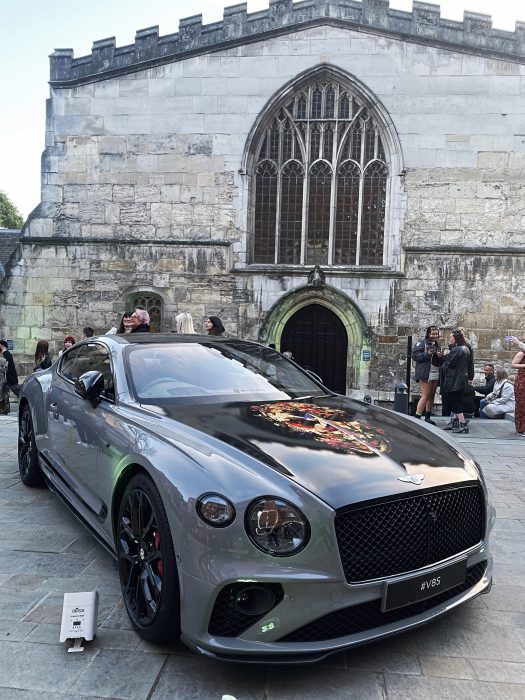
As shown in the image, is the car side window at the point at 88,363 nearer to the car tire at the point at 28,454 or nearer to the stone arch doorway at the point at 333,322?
the car tire at the point at 28,454

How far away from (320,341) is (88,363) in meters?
9.80

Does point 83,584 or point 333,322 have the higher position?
point 333,322

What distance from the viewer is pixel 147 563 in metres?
2.79

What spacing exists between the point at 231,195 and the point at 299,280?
262 centimetres

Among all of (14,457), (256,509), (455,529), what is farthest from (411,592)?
(14,457)

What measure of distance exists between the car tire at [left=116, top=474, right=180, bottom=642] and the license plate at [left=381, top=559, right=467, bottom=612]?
97 centimetres

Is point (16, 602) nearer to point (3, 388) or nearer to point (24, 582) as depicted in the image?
point (24, 582)

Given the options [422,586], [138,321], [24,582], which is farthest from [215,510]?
[138,321]

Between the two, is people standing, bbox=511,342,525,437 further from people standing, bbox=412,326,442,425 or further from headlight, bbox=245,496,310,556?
headlight, bbox=245,496,310,556

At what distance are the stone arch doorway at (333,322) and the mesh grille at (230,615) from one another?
1118 centimetres

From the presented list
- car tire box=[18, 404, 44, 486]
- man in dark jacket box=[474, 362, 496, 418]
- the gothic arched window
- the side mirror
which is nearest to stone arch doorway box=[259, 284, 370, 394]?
the gothic arched window

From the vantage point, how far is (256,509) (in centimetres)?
241

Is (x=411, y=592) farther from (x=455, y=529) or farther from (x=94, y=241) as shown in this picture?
(x=94, y=241)

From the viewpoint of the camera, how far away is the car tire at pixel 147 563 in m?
2.59
